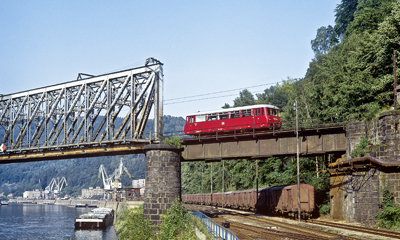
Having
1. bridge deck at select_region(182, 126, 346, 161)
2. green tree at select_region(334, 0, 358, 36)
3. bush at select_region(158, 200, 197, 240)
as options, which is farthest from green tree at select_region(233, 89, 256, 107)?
bush at select_region(158, 200, 197, 240)

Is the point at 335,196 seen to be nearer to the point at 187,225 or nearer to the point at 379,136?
the point at 379,136

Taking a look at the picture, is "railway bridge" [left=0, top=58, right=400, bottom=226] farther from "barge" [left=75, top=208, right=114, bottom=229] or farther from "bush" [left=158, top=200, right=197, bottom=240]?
"barge" [left=75, top=208, right=114, bottom=229]

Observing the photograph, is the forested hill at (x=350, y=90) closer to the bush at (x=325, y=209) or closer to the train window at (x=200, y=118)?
the bush at (x=325, y=209)

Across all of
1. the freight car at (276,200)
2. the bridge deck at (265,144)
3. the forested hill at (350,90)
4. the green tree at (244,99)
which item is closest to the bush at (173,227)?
the bridge deck at (265,144)

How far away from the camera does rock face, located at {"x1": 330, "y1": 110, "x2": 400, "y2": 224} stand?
34094 mm

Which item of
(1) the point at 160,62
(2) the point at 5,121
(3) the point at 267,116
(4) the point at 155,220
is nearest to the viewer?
(4) the point at 155,220

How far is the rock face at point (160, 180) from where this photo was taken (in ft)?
127

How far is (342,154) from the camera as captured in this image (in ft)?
131

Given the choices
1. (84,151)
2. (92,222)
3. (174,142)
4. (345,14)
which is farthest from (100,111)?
(345,14)

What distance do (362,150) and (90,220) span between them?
181 ft

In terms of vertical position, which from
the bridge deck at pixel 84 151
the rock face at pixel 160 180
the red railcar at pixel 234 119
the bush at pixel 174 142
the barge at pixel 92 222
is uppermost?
the red railcar at pixel 234 119

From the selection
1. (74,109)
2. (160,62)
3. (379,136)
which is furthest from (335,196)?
(74,109)

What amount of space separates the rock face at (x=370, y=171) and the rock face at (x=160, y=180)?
1694 centimetres

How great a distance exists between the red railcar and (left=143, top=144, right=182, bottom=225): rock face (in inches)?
241
